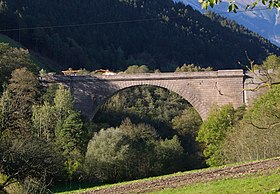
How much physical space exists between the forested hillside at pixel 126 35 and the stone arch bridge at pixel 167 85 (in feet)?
88.3

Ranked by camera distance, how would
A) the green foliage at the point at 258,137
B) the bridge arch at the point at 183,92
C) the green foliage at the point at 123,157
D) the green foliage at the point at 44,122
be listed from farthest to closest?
the bridge arch at the point at 183,92
the green foliage at the point at 44,122
the green foliage at the point at 123,157
the green foliage at the point at 258,137

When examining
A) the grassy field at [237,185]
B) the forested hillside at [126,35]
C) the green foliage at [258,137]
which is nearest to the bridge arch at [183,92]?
the green foliage at [258,137]

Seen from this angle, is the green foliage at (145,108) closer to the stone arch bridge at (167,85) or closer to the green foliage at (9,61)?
the stone arch bridge at (167,85)

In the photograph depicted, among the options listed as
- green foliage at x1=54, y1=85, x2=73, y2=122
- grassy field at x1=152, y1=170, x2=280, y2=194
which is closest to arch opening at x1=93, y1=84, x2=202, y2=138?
green foliage at x1=54, y1=85, x2=73, y2=122

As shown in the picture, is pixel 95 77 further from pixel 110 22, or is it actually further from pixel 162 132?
pixel 110 22

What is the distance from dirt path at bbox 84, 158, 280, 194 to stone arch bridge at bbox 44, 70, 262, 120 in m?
20.4

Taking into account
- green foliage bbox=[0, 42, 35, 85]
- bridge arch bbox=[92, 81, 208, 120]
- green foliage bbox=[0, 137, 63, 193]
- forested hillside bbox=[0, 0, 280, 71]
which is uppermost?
forested hillside bbox=[0, 0, 280, 71]

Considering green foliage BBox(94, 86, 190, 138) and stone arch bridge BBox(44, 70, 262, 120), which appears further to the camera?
green foliage BBox(94, 86, 190, 138)

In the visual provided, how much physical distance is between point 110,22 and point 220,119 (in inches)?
2288

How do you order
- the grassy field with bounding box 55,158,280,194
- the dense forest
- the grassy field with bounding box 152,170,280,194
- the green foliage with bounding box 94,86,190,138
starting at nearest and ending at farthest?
the grassy field with bounding box 152,170,280,194, the grassy field with bounding box 55,158,280,194, the dense forest, the green foliage with bounding box 94,86,190,138

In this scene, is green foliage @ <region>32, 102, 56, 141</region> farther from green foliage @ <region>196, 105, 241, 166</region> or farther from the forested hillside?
the forested hillside

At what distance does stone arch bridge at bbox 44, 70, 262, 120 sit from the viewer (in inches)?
1403

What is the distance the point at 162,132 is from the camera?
40125 mm

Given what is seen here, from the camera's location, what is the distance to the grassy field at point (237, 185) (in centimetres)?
1134
